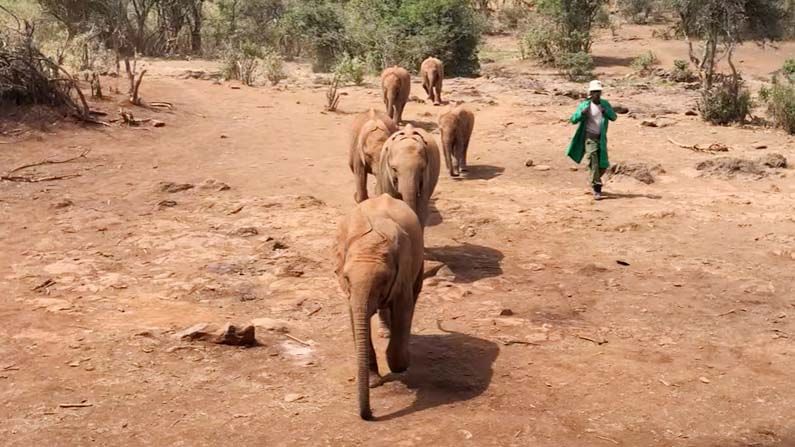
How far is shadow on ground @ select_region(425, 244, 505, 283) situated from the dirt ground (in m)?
0.04

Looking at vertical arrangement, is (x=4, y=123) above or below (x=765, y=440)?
above

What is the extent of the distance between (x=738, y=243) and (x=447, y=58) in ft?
57.9

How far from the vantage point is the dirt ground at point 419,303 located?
18.5ft

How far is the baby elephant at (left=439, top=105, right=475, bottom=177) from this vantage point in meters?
13.6

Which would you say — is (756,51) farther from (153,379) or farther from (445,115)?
(153,379)

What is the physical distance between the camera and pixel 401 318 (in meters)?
6.00

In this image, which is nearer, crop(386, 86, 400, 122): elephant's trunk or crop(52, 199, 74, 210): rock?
crop(52, 199, 74, 210): rock

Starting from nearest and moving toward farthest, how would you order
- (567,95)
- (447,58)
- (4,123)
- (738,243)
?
(738,243) → (4,123) → (567,95) → (447,58)

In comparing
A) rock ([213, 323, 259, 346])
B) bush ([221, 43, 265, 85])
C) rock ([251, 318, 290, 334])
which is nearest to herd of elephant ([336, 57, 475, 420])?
rock ([251, 318, 290, 334])

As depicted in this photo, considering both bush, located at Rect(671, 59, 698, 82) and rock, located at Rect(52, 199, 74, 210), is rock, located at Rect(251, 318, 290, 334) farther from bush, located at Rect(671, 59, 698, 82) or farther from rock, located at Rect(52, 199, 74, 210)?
bush, located at Rect(671, 59, 698, 82)

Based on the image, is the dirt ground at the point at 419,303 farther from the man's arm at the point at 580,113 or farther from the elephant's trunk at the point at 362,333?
the man's arm at the point at 580,113

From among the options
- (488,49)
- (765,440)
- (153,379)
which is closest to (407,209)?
(153,379)

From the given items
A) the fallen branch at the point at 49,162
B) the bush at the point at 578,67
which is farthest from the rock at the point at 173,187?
the bush at the point at 578,67

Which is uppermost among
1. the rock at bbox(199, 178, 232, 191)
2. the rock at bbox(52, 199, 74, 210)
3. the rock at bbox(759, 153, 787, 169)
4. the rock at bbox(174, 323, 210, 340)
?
the rock at bbox(759, 153, 787, 169)
